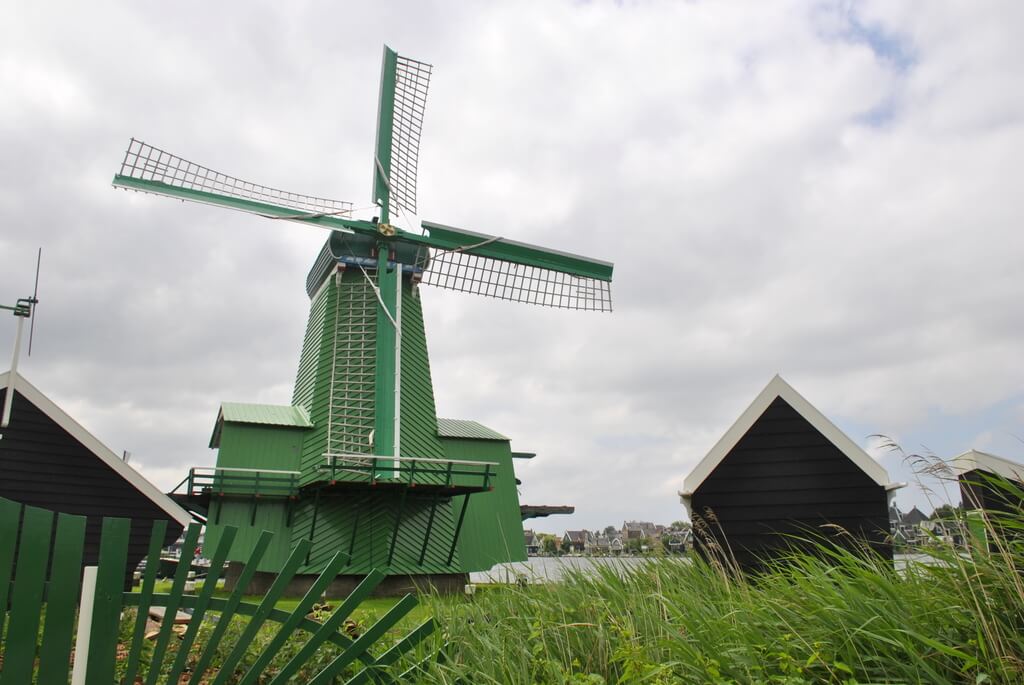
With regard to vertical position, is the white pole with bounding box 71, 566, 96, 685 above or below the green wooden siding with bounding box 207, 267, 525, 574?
below

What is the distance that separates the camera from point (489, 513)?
19.5m

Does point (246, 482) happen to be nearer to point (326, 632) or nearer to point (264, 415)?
point (264, 415)

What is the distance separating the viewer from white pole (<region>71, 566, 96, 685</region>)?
4.12 metres

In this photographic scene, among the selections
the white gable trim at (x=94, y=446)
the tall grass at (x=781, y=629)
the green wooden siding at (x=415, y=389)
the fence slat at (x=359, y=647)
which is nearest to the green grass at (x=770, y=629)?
the tall grass at (x=781, y=629)

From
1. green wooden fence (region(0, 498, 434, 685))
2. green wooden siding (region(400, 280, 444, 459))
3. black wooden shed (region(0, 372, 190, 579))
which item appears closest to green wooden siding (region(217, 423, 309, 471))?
green wooden siding (region(400, 280, 444, 459))

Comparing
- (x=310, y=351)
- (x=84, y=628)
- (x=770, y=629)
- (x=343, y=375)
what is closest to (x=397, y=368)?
(x=343, y=375)

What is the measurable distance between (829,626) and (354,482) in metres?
12.5

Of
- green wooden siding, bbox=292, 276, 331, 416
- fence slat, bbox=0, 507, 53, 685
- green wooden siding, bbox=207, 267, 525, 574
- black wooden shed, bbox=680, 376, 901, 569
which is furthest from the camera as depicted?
green wooden siding, bbox=292, 276, 331, 416

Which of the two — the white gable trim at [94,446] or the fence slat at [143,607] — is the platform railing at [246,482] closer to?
the white gable trim at [94,446]

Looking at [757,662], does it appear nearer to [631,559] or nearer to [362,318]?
[631,559]

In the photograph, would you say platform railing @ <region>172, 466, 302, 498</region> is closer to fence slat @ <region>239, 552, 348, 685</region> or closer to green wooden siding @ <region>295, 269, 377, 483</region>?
green wooden siding @ <region>295, 269, 377, 483</region>

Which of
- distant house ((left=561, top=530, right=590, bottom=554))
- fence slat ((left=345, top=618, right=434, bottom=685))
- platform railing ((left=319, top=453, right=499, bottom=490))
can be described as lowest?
fence slat ((left=345, top=618, right=434, bottom=685))

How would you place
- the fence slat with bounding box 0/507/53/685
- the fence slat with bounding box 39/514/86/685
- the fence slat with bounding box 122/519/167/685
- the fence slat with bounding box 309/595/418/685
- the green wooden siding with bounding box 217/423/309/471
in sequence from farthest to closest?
the green wooden siding with bounding box 217/423/309/471
the fence slat with bounding box 309/595/418/685
the fence slat with bounding box 122/519/167/685
the fence slat with bounding box 39/514/86/685
the fence slat with bounding box 0/507/53/685

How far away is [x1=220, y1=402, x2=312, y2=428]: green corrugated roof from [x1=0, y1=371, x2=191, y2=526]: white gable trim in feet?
16.9
